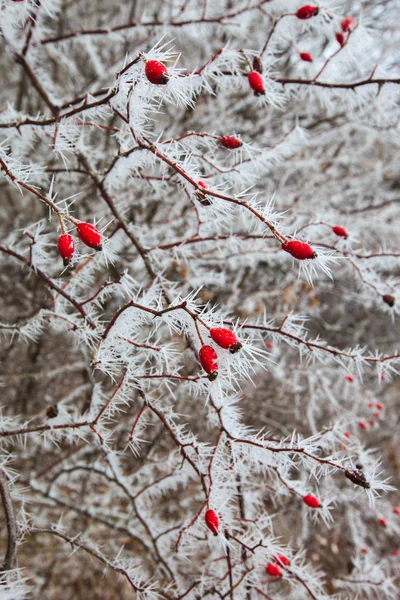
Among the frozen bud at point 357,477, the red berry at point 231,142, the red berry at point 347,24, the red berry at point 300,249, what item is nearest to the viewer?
the red berry at point 300,249

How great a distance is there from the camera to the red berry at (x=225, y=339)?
3.14ft

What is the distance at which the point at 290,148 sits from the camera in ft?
6.61

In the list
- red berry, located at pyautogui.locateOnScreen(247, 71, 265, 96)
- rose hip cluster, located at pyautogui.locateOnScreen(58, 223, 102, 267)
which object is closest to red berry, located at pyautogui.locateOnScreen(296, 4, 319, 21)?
red berry, located at pyautogui.locateOnScreen(247, 71, 265, 96)

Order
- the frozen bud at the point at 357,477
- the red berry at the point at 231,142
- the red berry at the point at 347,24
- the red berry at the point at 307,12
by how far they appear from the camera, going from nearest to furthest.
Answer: the frozen bud at the point at 357,477
the red berry at the point at 231,142
the red berry at the point at 307,12
the red berry at the point at 347,24

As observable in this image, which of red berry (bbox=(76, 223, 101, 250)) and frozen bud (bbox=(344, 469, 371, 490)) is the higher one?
red berry (bbox=(76, 223, 101, 250))

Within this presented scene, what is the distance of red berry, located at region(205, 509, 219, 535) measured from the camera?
117 cm

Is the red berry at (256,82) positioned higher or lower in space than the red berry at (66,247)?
higher

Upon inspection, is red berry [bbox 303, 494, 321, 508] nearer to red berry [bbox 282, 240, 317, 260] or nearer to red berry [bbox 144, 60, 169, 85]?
red berry [bbox 282, 240, 317, 260]

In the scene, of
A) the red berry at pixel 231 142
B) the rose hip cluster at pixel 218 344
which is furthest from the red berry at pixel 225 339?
the red berry at pixel 231 142

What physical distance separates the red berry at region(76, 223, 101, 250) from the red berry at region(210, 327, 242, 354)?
1.16 feet

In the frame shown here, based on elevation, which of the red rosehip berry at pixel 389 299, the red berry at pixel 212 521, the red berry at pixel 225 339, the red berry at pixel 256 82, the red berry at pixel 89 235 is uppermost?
the red berry at pixel 256 82

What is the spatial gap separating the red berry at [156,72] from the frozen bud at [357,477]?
113cm

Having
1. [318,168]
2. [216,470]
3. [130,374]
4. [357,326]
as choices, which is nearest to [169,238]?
[130,374]

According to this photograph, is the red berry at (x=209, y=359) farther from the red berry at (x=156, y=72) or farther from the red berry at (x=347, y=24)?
the red berry at (x=347, y=24)
